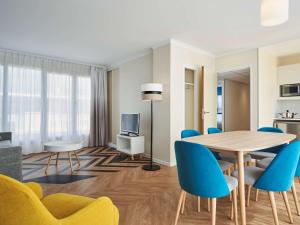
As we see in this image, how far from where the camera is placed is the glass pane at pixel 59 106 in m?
4.98

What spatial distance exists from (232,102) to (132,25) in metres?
5.31

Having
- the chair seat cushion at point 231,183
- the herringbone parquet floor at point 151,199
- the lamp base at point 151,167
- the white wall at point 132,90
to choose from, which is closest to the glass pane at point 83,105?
the white wall at point 132,90

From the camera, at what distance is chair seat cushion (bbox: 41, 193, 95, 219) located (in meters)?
1.22

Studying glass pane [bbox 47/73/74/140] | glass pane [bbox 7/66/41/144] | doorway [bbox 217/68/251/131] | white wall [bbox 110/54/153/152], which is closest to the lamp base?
white wall [bbox 110/54/153/152]

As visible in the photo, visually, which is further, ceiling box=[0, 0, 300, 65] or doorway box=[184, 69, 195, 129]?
doorway box=[184, 69, 195, 129]

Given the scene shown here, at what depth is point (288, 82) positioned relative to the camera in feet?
14.1

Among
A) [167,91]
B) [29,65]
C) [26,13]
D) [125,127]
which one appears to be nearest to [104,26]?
[26,13]

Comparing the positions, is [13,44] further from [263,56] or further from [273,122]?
[273,122]

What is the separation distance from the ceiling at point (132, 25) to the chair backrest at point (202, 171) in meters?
2.05

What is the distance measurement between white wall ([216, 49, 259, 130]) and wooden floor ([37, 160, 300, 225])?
5.68 ft

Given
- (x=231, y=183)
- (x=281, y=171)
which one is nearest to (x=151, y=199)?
→ (x=231, y=183)

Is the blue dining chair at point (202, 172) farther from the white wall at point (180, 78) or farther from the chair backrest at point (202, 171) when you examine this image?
the white wall at point (180, 78)

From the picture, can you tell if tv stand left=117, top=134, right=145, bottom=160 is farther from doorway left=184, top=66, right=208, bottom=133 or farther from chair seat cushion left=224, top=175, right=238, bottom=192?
chair seat cushion left=224, top=175, right=238, bottom=192

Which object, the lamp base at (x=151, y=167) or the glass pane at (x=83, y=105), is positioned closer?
the lamp base at (x=151, y=167)
